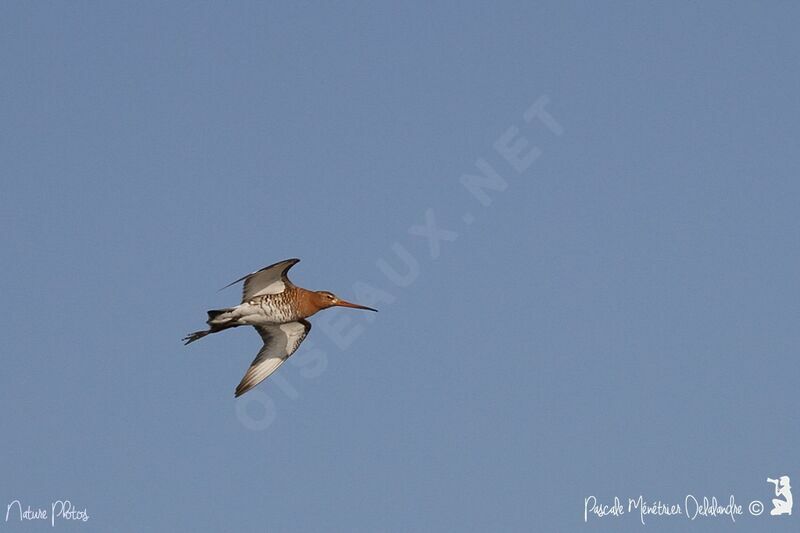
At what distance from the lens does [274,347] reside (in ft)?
156

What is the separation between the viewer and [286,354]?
155ft

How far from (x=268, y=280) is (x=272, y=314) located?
0.93 m

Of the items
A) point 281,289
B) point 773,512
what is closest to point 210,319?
point 281,289

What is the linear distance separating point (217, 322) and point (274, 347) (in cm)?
274

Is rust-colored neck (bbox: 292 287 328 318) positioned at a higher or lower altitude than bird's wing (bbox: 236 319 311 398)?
higher

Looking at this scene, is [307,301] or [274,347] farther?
[274,347]

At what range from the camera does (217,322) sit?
45219 mm

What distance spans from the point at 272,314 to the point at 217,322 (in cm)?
141

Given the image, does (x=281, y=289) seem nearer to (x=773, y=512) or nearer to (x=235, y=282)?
(x=235, y=282)

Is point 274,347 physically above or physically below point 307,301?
below

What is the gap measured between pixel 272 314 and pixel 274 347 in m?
2.08

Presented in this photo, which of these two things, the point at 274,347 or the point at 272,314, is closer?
the point at 272,314

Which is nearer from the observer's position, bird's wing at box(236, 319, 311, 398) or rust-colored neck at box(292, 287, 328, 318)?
rust-colored neck at box(292, 287, 328, 318)

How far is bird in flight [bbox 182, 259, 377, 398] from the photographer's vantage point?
45.2m
